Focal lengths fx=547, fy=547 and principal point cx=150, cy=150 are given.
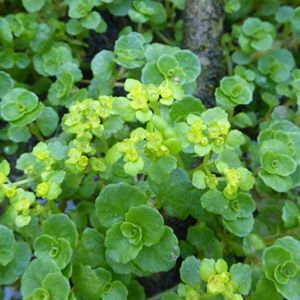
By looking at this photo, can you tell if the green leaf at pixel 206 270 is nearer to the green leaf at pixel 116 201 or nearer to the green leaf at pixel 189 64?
the green leaf at pixel 116 201

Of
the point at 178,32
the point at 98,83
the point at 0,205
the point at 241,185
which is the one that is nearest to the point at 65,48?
the point at 98,83

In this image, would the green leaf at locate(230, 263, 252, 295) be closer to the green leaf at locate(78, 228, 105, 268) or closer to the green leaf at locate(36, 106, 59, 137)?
the green leaf at locate(78, 228, 105, 268)

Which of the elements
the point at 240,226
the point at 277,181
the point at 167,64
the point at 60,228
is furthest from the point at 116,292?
the point at 167,64

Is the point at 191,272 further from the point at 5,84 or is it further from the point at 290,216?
the point at 5,84

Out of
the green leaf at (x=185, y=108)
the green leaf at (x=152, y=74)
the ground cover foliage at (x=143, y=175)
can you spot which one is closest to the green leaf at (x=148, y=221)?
the ground cover foliage at (x=143, y=175)

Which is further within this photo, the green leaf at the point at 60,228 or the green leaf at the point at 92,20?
the green leaf at the point at 92,20

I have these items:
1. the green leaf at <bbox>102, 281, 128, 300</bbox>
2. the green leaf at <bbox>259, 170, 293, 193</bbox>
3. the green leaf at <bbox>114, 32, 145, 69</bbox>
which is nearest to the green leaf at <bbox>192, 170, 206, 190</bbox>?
the green leaf at <bbox>259, 170, 293, 193</bbox>

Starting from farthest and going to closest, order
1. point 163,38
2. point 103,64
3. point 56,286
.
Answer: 1. point 163,38
2. point 103,64
3. point 56,286

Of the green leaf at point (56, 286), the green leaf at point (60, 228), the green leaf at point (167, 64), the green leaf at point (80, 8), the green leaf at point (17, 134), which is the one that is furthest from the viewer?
the green leaf at point (80, 8)
